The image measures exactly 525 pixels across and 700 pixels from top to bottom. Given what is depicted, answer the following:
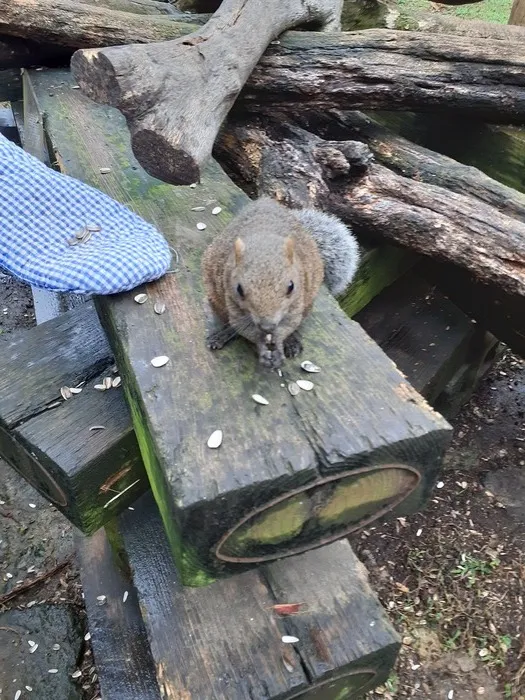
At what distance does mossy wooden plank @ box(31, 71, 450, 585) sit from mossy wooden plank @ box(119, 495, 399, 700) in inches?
16.9

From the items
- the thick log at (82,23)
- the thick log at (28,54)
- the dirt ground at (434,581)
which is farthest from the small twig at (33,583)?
the thick log at (28,54)

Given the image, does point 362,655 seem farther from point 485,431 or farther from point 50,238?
Answer: point 485,431

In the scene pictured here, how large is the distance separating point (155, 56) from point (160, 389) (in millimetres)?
1463

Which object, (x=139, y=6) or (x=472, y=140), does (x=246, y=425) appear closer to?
(x=472, y=140)

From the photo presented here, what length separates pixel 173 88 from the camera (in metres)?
2.32

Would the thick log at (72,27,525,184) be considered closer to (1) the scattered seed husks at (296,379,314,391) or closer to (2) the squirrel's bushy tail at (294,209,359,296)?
(2) the squirrel's bushy tail at (294,209,359,296)

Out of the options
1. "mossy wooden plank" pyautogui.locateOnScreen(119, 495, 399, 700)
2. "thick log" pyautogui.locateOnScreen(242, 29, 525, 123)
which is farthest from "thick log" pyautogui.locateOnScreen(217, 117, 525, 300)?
"mossy wooden plank" pyautogui.locateOnScreen(119, 495, 399, 700)

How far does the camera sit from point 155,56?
2350 millimetres

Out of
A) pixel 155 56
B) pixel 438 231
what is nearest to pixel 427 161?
pixel 438 231

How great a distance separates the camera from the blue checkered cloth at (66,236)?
6.15 ft

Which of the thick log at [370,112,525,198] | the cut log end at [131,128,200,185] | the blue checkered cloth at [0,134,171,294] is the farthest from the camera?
the thick log at [370,112,525,198]

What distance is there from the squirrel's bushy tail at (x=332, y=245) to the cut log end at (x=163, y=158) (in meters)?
0.40

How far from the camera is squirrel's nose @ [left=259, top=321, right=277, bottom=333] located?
1601mm

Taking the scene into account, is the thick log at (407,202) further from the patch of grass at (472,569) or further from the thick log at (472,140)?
the patch of grass at (472,569)
